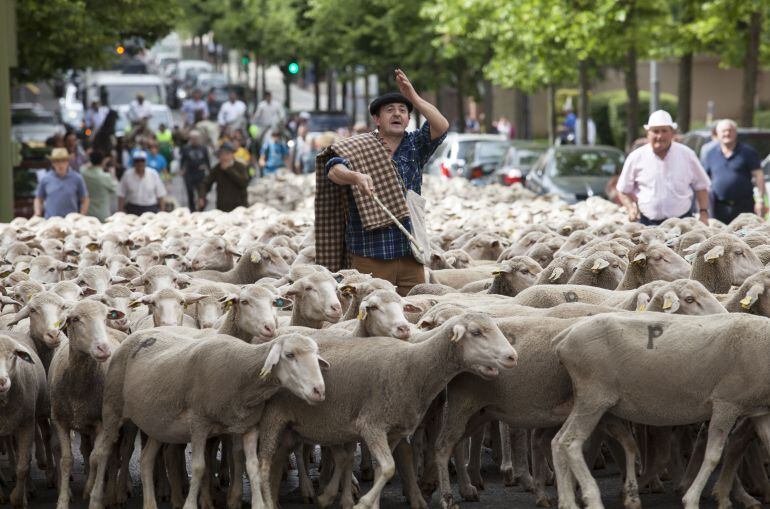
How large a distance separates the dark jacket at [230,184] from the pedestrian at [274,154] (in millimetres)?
13277

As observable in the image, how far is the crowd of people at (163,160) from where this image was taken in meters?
19.8

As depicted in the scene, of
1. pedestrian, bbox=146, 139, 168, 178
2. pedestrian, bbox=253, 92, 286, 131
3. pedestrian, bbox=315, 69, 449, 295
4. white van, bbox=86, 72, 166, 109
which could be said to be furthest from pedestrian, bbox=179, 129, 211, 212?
white van, bbox=86, 72, 166, 109

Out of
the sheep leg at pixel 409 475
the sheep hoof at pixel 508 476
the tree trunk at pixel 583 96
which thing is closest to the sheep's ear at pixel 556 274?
the sheep hoof at pixel 508 476

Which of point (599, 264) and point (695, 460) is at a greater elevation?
point (599, 264)

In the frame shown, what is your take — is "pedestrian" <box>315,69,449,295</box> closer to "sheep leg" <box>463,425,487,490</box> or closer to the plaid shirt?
the plaid shirt

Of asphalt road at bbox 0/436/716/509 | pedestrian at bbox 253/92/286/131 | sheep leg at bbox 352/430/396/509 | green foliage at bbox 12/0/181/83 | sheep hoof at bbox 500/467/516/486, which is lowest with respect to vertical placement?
asphalt road at bbox 0/436/716/509

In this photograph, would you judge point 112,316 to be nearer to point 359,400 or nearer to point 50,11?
point 359,400

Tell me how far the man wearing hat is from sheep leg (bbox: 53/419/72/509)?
34.8 ft

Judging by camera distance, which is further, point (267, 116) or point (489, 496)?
point (267, 116)

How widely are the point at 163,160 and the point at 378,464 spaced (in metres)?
25.4

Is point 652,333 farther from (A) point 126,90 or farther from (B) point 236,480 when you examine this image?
(A) point 126,90

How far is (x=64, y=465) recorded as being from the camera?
8.72m

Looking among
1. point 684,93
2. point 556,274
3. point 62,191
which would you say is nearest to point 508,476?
point 556,274

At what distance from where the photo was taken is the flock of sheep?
791 cm
